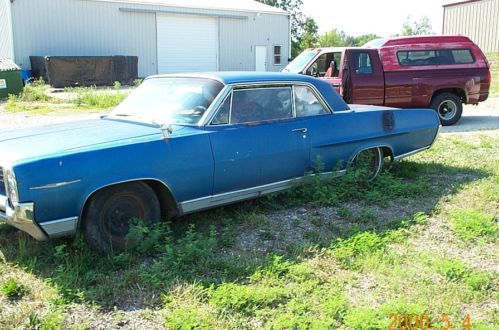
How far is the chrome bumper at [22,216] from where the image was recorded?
11.9 ft

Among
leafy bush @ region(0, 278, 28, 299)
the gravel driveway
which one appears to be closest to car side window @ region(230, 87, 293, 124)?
leafy bush @ region(0, 278, 28, 299)

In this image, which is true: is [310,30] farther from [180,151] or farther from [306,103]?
[180,151]

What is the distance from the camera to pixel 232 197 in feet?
15.5

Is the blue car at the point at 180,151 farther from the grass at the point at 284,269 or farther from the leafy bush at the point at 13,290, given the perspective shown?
the leafy bush at the point at 13,290

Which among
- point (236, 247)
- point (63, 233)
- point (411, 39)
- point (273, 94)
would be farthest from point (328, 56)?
point (63, 233)

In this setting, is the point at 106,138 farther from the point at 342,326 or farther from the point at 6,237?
A: the point at 342,326

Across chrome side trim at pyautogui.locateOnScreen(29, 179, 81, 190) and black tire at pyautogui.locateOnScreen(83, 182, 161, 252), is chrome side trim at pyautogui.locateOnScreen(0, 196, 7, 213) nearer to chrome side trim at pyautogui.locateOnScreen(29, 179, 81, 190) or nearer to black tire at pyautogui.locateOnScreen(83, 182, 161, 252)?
chrome side trim at pyautogui.locateOnScreen(29, 179, 81, 190)

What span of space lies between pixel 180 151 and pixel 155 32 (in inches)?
1042

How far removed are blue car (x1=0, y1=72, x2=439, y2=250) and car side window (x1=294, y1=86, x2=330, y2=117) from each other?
0.04 feet

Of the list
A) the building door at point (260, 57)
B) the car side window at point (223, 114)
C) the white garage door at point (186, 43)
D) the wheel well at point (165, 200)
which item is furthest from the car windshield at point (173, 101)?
the building door at point (260, 57)

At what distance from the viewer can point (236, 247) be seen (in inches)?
168

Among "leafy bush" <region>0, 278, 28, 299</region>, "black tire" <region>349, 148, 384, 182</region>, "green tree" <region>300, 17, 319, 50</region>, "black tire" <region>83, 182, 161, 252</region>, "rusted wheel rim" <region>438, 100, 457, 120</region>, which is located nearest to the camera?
"leafy bush" <region>0, 278, 28, 299</region>

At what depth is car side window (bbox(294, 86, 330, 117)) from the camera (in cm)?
533

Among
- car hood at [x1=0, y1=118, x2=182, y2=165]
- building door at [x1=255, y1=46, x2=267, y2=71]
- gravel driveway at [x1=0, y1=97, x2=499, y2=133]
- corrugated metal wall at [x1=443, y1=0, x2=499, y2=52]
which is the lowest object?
gravel driveway at [x1=0, y1=97, x2=499, y2=133]
